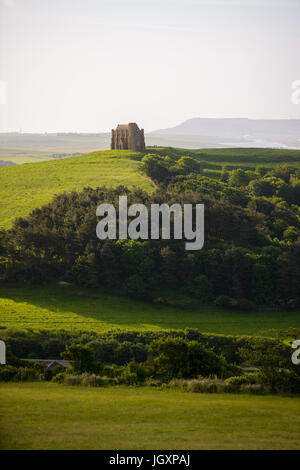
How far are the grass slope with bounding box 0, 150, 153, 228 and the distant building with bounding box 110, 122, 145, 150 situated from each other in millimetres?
4320

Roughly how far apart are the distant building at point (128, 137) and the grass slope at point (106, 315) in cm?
4724

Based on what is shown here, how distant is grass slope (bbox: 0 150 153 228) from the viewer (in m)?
57.9

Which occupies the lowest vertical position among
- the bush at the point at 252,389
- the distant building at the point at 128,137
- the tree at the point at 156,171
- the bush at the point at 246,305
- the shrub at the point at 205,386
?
the bush at the point at 246,305

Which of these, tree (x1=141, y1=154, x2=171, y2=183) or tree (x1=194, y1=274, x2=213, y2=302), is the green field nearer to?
tree (x1=194, y1=274, x2=213, y2=302)

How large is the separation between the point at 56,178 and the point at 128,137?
881 inches

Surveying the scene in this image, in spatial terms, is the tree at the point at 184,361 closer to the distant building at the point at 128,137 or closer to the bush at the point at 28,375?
the bush at the point at 28,375

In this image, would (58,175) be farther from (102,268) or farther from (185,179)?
(102,268)

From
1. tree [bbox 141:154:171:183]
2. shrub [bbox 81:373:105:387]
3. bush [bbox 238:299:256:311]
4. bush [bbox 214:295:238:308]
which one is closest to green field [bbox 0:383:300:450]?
shrub [bbox 81:373:105:387]

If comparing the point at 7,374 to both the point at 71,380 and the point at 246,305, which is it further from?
the point at 246,305

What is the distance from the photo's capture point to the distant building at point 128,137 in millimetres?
85625

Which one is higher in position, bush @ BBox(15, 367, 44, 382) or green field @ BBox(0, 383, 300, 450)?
green field @ BBox(0, 383, 300, 450)

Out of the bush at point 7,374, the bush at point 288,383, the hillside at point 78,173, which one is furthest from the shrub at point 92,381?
the hillside at point 78,173

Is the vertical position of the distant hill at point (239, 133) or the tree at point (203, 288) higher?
the distant hill at point (239, 133)

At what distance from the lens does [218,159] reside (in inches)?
3590
